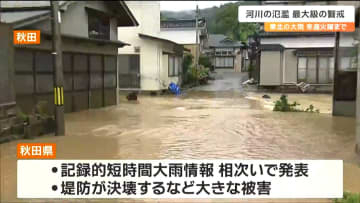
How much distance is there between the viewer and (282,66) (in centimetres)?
2838

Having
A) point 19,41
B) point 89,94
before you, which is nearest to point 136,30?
point 89,94

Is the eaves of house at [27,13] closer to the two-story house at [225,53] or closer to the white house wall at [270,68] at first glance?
the white house wall at [270,68]

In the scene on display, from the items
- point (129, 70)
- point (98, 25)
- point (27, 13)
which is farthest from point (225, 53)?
point (27, 13)

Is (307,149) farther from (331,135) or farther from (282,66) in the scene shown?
(282,66)

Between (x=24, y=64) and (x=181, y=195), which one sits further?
(x=24, y=64)

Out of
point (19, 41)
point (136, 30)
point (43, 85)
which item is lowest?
point (43, 85)

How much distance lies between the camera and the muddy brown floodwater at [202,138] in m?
8.06

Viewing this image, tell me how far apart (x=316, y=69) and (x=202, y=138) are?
20.4 metres

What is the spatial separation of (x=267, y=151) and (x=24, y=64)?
8.29 meters

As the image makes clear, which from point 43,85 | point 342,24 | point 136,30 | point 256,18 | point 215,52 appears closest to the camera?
point 256,18
